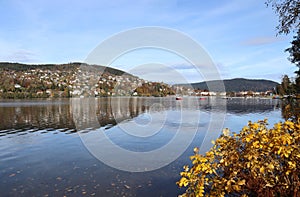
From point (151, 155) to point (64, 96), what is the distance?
131m

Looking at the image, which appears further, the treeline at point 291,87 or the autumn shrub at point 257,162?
the treeline at point 291,87

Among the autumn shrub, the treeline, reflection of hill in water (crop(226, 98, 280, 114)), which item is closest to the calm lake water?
the autumn shrub

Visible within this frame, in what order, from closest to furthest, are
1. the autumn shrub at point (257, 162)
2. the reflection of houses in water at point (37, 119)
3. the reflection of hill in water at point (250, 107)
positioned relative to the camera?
the autumn shrub at point (257, 162), the reflection of houses in water at point (37, 119), the reflection of hill in water at point (250, 107)

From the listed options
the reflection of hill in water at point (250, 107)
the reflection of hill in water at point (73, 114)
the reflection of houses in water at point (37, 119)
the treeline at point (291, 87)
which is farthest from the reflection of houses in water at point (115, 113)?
the treeline at point (291, 87)

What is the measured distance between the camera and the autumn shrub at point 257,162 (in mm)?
3541

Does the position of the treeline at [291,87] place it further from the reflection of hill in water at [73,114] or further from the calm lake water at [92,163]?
the calm lake water at [92,163]

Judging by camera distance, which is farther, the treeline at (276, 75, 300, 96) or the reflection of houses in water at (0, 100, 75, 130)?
the treeline at (276, 75, 300, 96)

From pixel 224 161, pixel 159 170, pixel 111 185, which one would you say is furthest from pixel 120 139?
pixel 224 161

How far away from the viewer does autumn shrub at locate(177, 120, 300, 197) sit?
354 cm

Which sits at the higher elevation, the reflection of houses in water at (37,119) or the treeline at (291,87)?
the treeline at (291,87)

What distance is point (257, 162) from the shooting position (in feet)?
12.0

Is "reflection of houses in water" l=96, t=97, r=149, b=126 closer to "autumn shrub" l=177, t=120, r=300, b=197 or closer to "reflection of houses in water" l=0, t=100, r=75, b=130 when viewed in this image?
"reflection of houses in water" l=0, t=100, r=75, b=130

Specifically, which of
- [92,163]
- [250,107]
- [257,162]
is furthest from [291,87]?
[257,162]

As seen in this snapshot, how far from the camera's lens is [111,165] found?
10.4 meters
